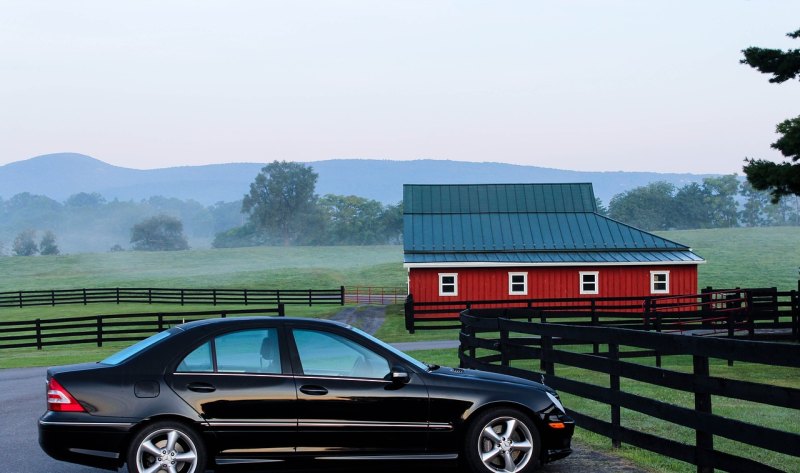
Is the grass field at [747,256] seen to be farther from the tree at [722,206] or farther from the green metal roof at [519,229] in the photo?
the tree at [722,206]

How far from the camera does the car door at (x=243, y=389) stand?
8320 mm

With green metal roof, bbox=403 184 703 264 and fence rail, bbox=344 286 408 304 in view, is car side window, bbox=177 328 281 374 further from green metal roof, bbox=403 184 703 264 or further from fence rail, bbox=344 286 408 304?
fence rail, bbox=344 286 408 304

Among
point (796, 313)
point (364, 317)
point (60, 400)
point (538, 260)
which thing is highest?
point (538, 260)

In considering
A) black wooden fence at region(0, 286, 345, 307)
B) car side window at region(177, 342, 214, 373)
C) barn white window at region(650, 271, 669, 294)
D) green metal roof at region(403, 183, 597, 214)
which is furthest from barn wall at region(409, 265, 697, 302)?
car side window at region(177, 342, 214, 373)

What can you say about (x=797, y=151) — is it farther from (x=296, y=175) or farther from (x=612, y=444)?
(x=296, y=175)

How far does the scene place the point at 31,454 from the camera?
10617 millimetres

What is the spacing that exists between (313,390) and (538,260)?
116 ft

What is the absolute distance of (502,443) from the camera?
8695mm

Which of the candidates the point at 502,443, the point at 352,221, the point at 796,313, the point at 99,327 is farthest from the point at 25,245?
the point at 502,443

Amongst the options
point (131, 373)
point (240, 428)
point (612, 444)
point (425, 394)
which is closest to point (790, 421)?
point (612, 444)

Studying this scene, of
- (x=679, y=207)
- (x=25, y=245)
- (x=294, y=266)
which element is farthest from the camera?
(x=25, y=245)

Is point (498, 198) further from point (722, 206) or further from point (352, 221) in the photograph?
point (722, 206)

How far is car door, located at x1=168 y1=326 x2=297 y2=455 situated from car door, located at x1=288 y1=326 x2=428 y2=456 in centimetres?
13

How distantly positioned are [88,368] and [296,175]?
532ft
